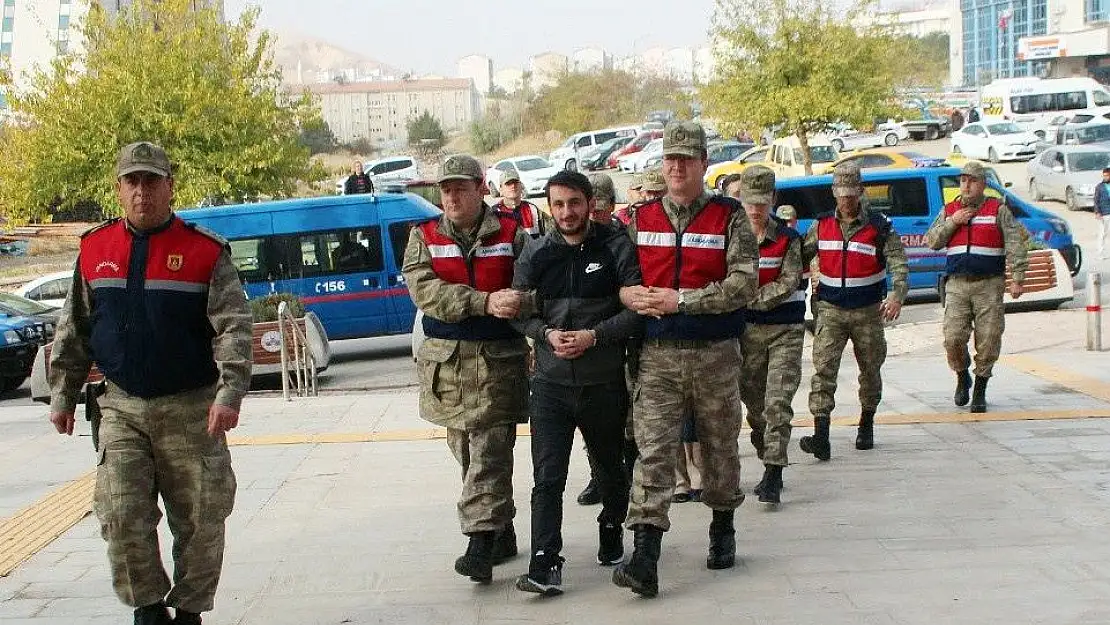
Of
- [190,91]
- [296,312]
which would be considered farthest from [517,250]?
[190,91]

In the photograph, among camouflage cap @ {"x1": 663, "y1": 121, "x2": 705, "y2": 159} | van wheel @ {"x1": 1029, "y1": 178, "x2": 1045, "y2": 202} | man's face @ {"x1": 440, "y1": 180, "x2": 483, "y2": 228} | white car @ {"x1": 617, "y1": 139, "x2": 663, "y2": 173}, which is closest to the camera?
camouflage cap @ {"x1": 663, "y1": 121, "x2": 705, "y2": 159}

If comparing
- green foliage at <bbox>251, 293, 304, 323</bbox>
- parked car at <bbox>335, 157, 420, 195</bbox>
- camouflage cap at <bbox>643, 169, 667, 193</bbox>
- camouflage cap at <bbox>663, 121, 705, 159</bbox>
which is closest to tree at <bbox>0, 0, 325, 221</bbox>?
green foliage at <bbox>251, 293, 304, 323</bbox>

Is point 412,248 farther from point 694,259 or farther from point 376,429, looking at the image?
point 376,429

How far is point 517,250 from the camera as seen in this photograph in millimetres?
6469

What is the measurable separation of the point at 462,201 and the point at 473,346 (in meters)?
0.66

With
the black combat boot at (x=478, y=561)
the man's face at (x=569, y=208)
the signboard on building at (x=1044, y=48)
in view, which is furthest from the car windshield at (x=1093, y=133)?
the signboard on building at (x=1044, y=48)

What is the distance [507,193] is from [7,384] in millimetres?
8872

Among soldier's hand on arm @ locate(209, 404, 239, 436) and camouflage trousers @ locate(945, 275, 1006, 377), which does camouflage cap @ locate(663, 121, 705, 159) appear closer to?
soldier's hand on arm @ locate(209, 404, 239, 436)

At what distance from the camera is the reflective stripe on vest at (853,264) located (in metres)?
8.92

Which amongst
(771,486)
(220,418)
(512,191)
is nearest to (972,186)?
(512,191)

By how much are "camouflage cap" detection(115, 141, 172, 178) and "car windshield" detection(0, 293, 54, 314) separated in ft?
41.7

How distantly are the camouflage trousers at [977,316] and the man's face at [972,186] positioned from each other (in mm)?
605

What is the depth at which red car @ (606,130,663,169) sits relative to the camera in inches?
2015

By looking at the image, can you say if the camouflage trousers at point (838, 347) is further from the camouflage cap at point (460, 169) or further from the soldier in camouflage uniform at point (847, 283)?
the camouflage cap at point (460, 169)
